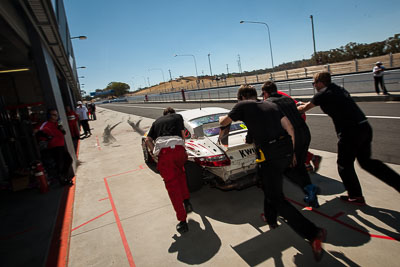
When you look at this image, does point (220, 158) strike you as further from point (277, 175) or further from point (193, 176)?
point (277, 175)

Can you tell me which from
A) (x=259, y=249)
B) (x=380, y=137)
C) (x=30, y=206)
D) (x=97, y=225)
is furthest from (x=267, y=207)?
(x=380, y=137)

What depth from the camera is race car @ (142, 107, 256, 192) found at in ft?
11.9

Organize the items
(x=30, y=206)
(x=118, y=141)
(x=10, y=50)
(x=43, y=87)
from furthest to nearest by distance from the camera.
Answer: (x=118, y=141) < (x=10, y=50) < (x=43, y=87) < (x=30, y=206)

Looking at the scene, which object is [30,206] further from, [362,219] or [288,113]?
[362,219]

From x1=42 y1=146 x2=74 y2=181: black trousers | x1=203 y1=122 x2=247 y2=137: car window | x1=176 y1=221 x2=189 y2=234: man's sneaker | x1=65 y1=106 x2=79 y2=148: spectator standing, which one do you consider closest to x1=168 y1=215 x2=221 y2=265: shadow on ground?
x1=176 y1=221 x2=189 y2=234: man's sneaker

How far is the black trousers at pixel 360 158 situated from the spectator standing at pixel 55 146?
575 cm

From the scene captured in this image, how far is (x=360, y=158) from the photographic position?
3211mm

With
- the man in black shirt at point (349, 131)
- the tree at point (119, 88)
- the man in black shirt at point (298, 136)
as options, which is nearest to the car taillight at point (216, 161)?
the man in black shirt at point (298, 136)

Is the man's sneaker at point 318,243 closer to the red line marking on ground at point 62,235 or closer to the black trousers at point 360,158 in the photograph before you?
the black trousers at point 360,158

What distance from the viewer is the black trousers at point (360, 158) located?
303 centimetres

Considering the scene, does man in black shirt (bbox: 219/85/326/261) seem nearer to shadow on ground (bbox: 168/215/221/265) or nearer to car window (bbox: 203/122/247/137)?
shadow on ground (bbox: 168/215/221/265)

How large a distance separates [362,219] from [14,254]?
481 cm

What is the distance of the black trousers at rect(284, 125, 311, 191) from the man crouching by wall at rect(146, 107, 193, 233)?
5.19 ft

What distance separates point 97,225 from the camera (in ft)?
12.8
